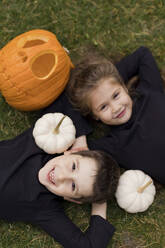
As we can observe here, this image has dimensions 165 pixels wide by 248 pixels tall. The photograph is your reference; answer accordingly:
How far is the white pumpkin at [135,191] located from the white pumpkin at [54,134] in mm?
598

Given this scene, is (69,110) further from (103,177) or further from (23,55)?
(103,177)

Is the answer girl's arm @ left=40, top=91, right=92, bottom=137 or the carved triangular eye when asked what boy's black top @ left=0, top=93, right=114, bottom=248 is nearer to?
girl's arm @ left=40, top=91, right=92, bottom=137

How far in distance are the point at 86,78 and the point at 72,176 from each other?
867 millimetres

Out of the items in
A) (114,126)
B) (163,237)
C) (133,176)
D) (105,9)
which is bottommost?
(163,237)

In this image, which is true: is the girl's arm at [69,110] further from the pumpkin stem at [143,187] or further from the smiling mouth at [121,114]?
the pumpkin stem at [143,187]

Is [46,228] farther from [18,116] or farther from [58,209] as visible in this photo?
[18,116]

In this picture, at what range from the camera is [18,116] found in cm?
293

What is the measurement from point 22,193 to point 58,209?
0.36 meters

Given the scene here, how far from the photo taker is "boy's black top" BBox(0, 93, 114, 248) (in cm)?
245

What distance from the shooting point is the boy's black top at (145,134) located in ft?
8.50

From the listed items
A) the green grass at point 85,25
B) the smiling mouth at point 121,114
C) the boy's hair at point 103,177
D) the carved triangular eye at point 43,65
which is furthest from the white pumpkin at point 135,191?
the carved triangular eye at point 43,65

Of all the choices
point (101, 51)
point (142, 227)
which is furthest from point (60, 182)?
point (101, 51)

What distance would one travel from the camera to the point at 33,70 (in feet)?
8.34

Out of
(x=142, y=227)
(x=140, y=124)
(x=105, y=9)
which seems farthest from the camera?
(x=105, y=9)
